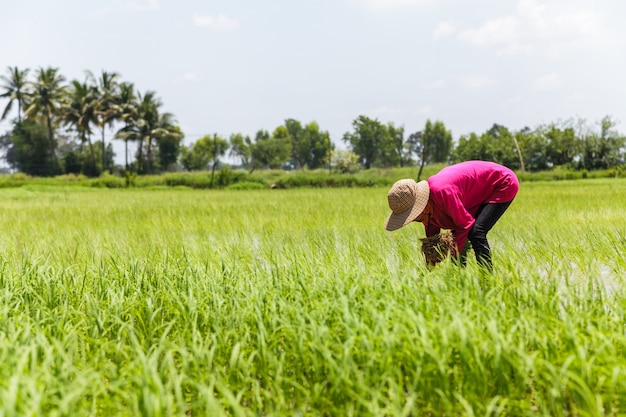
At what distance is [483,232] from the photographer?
3525mm

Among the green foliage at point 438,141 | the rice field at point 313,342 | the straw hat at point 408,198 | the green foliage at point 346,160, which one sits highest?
the green foliage at point 438,141

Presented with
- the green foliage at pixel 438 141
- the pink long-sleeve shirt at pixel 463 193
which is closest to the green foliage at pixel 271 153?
the green foliage at pixel 438 141

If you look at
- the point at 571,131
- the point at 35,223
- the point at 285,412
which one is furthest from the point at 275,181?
the point at 571,131

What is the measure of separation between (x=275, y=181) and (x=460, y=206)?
20.9 metres

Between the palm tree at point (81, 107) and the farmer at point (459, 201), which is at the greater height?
the palm tree at point (81, 107)

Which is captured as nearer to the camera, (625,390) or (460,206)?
(625,390)

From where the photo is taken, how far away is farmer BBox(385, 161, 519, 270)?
3145 millimetres

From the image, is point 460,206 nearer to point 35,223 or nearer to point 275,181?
point 35,223

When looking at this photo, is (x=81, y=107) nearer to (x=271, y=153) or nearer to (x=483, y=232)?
(x=271, y=153)

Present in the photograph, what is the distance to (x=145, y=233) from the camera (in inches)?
262

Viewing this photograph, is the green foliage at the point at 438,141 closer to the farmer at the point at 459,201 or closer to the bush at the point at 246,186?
the bush at the point at 246,186

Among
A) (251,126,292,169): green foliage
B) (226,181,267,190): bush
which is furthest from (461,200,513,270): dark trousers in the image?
(251,126,292,169): green foliage

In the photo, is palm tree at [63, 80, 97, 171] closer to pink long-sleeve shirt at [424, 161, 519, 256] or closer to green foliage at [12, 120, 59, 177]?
green foliage at [12, 120, 59, 177]

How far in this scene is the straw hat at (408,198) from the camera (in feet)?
10.2
